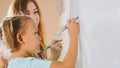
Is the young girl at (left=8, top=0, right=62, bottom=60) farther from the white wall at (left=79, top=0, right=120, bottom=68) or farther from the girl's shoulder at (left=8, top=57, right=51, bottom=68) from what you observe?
the white wall at (left=79, top=0, right=120, bottom=68)

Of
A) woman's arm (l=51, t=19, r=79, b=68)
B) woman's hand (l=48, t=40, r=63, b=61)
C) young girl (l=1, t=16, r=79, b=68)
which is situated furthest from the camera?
woman's hand (l=48, t=40, r=63, b=61)

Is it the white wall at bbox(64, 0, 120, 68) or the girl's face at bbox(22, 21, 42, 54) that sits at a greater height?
the white wall at bbox(64, 0, 120, 68)

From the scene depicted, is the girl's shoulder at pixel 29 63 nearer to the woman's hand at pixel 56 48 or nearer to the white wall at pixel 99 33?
the white wall at pixel 99 33

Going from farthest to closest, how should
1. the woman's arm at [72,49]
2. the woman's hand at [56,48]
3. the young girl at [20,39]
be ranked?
the woman's hand at [56,48] → the young girl at [20,39] → the woman's arm at [72,49]

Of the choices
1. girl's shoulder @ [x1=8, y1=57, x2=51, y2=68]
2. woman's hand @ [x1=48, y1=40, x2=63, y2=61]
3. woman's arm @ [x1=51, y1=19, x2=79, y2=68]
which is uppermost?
woman's arm @ [x1=51, y1=19, x2=79, y2=68]

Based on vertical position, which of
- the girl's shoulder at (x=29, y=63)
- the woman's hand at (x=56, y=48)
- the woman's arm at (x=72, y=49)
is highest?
the woman's arm at (x=72, y=49)

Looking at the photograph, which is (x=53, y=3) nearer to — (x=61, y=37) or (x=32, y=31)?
(x=61, y=37)

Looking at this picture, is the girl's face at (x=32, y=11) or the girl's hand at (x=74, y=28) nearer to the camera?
the girl's hand at (x=74, y=28)

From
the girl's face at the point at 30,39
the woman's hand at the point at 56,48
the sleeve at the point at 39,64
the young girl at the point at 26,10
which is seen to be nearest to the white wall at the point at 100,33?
the sleeve at the point at 39,64

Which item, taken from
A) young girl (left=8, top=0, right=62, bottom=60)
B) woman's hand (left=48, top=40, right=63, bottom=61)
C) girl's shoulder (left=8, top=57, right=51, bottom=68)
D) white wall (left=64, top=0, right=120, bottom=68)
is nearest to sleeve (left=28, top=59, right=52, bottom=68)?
girl's shoulder (left=8, top=57, right=51, bottom=68)

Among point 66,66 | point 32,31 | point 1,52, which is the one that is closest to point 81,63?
point 66,66

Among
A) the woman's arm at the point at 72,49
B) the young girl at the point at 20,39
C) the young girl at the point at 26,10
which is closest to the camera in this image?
the woman's arm at the point at 72,49

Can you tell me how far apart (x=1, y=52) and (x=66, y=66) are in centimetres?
56

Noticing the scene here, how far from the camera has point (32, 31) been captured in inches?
36.3
